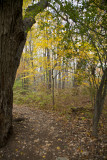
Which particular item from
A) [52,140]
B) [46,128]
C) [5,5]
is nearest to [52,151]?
[52,140]

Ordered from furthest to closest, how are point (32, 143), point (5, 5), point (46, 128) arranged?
1. point (46, 128)
2. point (32, 143)
3. point (5, 5)

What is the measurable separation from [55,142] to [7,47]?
144 inches

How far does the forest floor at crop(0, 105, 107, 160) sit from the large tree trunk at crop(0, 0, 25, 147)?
1.89ft

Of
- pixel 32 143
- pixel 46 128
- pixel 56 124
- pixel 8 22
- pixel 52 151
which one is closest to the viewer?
pixel 8 22

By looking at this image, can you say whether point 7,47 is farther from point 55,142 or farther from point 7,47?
point 55,142

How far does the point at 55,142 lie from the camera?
12.1ft

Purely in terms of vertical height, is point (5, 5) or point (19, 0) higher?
point (19, 0)

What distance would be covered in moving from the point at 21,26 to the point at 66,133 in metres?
4.33

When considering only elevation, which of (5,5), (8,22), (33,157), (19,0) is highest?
(19,0)

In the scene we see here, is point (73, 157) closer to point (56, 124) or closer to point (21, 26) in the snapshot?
point (56, 124)

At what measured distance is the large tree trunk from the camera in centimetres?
290

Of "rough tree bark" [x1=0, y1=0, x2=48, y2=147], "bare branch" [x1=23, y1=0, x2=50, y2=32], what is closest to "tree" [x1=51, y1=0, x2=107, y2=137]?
"bare branch" [x1=23, y1=0, x2=50, y2=32]

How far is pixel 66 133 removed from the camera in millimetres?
4172

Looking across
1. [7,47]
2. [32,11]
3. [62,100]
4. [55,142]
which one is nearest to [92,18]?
[32,11]
